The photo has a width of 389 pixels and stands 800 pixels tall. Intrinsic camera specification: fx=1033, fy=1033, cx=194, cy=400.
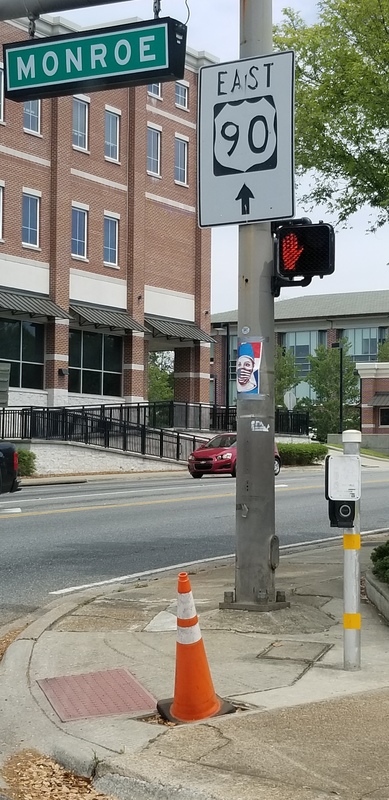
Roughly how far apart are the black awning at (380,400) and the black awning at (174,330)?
32.5 meters

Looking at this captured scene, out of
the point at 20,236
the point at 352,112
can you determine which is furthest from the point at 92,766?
the point at 20,236

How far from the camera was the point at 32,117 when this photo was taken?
37500 millimetres

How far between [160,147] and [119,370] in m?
9.69

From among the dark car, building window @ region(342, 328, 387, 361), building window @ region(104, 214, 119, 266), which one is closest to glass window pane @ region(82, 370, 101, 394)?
building window @ region(104, 214, 119, 266)

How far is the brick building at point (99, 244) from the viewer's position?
37.0m

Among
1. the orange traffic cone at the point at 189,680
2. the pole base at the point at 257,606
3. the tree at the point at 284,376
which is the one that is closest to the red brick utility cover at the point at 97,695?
the orange traffic cone at the point at 189,680

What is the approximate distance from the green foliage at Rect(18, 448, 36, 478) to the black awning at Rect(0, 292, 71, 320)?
5.75m

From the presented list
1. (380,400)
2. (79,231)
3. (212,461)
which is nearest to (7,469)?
(212,461)

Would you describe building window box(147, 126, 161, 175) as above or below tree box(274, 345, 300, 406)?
above

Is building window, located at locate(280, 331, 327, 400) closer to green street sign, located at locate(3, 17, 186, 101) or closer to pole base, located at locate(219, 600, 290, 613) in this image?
green street sign, located at locate(3, 17, 186, 101)

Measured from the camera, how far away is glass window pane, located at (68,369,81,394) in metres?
39.8

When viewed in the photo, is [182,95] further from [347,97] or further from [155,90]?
[347,97]

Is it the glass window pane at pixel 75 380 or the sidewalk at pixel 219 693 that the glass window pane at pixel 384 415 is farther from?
the sidewalk at pixel 219 693

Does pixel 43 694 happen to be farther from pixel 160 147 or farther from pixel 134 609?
pixel 160 147
